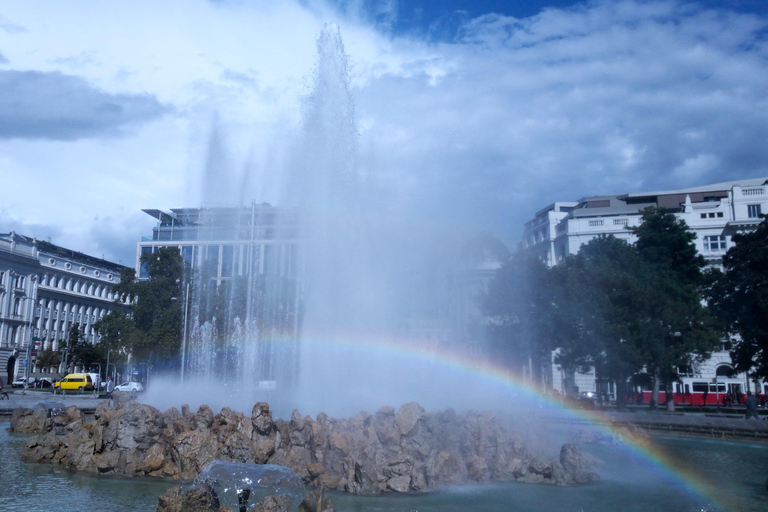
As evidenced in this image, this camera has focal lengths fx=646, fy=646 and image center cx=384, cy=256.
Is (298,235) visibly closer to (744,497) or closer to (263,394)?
(263,394)

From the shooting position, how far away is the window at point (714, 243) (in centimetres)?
6344

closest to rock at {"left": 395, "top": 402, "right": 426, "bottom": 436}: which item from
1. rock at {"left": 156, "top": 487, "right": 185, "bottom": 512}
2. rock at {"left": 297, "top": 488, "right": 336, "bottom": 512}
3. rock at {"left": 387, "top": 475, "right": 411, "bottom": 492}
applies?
rock at {"left": 387, "top": 475, "right": 411, "bottom": 492}

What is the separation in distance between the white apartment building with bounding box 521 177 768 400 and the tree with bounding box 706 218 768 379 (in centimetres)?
2154

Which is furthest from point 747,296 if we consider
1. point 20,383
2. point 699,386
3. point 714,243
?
point 20,383

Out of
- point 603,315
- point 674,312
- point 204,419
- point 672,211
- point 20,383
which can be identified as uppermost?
point 672,211

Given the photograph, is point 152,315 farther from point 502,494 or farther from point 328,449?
point 502,494

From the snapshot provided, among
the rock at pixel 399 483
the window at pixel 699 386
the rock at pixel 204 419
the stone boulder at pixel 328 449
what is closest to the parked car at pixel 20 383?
the stone boulder at pixel 328 449

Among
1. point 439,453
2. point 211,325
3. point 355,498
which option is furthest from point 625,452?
point 211,325

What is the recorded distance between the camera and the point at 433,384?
29578mm

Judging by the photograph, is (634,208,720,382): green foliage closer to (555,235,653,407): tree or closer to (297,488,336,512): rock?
(555,235,653,407): tree

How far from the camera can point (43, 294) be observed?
8894 centimetres

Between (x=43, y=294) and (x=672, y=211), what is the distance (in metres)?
79.9

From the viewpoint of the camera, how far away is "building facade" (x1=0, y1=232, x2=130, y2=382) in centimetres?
8056

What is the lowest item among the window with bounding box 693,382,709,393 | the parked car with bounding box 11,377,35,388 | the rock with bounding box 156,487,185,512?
the rock with bounding box 156,487,185,512
